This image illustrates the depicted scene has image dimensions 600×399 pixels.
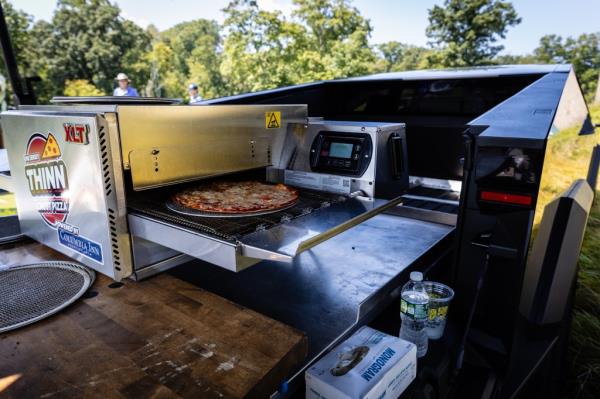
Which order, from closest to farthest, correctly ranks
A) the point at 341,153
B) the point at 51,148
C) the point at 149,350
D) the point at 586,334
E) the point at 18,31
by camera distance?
1. the point at 149,350
2. the point at 51,148
3. the point at 341,153
4. the point at 586,334
5. the point at 18,31

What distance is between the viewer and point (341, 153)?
1.63m

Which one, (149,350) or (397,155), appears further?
(397,155)

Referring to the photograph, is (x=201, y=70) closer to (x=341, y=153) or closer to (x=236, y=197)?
(x=341, y=153)

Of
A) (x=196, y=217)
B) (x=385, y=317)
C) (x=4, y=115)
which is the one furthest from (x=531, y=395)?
(x=4, y=115)

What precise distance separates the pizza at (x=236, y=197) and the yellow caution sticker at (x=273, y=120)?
0.28m

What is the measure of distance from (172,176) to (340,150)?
720 millimetres

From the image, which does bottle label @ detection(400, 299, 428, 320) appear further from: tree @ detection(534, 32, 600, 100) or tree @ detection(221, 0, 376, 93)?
tree @ detection(534, 32, 600, 100)

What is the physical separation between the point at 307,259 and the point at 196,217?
62 centimetres

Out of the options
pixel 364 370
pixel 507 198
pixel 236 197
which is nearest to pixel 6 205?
pixel 236 197

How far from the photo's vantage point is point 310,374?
95 centimetres

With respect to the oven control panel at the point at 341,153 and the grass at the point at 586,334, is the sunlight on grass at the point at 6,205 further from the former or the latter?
the grass at the point at 586,334

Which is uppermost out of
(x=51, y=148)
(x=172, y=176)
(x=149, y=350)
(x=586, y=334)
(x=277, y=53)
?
(x=277, y=53)

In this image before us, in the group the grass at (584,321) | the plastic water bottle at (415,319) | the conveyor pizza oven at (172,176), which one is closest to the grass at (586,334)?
the grass at (584,321)

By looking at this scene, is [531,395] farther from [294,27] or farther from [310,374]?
[294,27]
